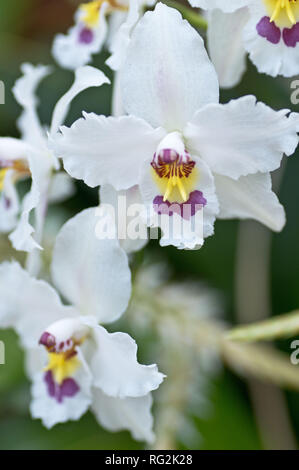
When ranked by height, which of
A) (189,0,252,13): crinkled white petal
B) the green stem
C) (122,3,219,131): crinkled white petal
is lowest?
(122,3,219,131): crinkled white petal

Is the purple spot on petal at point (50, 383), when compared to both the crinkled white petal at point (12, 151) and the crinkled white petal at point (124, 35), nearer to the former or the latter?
the crinkled white petal at point (12, 151)

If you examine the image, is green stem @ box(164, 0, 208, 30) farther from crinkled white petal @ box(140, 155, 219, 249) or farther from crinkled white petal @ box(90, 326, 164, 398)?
crinkled white petal @ box(90, 326, 164, 398)

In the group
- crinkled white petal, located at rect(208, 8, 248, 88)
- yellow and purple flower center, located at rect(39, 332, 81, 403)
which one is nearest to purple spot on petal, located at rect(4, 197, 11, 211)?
yellow and purple flower center, located at rect(39, 332, 81, 403)

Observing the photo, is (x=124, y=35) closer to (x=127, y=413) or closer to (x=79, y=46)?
(x=79, y=46)

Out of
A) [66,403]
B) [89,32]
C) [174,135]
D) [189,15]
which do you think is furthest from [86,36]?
[66,403]

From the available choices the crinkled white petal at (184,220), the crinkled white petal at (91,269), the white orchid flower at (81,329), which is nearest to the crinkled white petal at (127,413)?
the white orchid flower at (81,329)

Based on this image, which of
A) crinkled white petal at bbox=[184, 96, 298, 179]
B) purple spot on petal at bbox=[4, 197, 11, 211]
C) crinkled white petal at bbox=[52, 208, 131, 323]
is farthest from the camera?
purple spot on petal at bbox=[4, 197, 11, 211]

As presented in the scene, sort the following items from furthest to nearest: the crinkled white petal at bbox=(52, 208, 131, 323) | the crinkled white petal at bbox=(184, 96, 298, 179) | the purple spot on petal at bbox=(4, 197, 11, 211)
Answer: the purple spot on petal at bbox=(4, 197, 11, 211)
the crinkled white petal at bbox=(52, 208, 131, 323)
the crinkled white petal at bbox=(184, 96, 298, 179)
